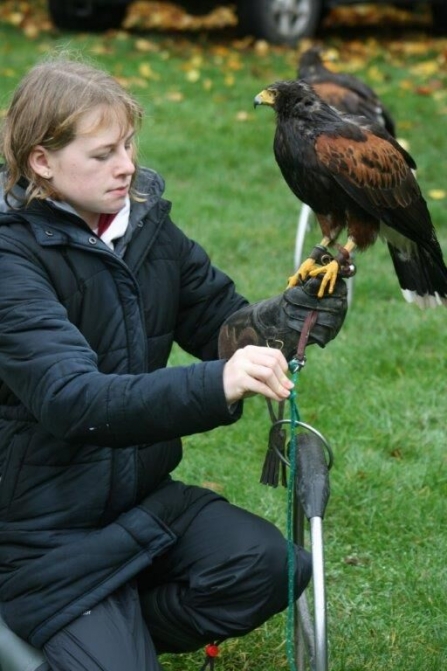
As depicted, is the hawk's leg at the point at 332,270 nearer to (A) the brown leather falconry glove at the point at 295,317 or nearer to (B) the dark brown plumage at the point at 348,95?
(A) the brown leather falconry glove at the point at 295,317

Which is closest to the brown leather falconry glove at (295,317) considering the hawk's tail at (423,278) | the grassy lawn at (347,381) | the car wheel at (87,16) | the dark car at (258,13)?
the hawk's tail at (423,278)

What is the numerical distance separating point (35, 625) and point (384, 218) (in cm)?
143

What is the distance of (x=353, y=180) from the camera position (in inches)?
125

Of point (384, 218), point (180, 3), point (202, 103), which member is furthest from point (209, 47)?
point (384, 218)

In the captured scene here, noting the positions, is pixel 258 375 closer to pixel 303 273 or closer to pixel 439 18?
pixel 303 273

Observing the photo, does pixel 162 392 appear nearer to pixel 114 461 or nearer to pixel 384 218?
pixel 114 461

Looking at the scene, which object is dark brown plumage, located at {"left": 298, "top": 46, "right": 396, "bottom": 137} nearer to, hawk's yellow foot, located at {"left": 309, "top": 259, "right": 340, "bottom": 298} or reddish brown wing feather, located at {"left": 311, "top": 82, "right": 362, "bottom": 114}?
reddish brown wing feather, located at {"left": 311, "top": 82, "right": 362, "bottom": 114}

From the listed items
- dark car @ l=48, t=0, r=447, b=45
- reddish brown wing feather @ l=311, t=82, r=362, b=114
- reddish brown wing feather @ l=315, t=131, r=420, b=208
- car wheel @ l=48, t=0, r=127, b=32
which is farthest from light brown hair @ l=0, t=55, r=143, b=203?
car wheel @ l=48, t=0, r=127, b=32

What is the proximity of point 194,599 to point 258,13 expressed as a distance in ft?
28.1

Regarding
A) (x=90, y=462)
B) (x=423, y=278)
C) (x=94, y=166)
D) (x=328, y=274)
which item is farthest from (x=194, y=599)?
(x=423, y=278)

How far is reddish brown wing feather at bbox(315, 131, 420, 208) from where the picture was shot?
10.2ft

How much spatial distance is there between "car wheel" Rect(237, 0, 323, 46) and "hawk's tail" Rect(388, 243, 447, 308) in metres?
7.48

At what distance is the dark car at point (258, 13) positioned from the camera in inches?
415

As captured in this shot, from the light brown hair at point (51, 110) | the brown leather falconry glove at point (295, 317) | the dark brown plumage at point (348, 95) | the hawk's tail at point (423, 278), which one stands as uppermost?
the light brown hair at point (51, 110)
